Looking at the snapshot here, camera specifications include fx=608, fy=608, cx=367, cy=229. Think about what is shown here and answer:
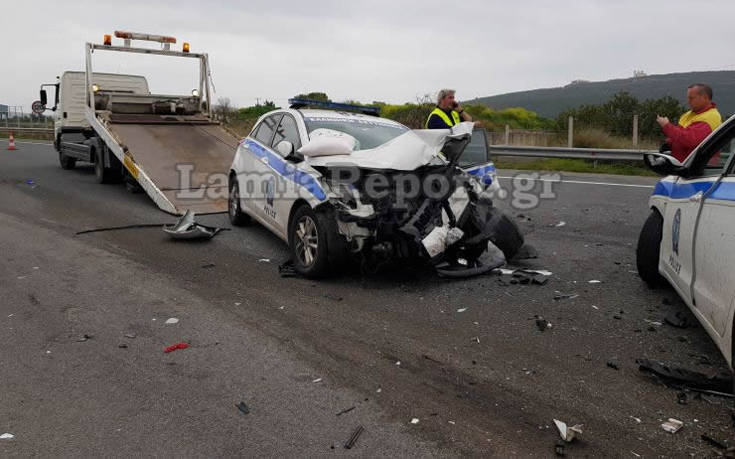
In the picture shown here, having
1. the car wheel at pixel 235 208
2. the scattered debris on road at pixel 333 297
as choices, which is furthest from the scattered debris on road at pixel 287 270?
the car wheel at pixel 235 208

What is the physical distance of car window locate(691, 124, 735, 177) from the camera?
4277 millimetres

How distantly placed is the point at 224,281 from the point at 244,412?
8.82ft

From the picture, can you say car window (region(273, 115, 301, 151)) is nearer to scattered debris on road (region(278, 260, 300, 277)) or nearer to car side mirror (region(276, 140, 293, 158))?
car side mirror (region(276, 140, 293, 158))

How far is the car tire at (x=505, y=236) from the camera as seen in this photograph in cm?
612

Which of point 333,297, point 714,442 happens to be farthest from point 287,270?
point 714,442

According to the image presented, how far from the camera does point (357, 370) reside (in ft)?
12.7

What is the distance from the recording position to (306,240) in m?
5.94

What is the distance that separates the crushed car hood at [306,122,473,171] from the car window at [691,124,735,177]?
209 cm

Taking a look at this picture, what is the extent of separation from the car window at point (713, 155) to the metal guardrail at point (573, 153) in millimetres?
10964

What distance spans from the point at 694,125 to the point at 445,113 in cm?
317

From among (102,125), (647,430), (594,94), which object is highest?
(594,94)

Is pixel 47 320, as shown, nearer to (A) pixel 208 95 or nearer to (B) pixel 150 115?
(B) pixel 150 115

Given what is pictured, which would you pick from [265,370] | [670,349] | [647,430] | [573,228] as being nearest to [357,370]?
[265,370]

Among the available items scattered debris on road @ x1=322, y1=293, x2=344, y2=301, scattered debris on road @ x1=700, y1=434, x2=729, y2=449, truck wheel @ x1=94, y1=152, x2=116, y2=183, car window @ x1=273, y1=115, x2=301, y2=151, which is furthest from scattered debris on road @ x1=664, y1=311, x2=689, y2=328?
truck wheel @ x1=94, y1=152, x2=116, y2=183
